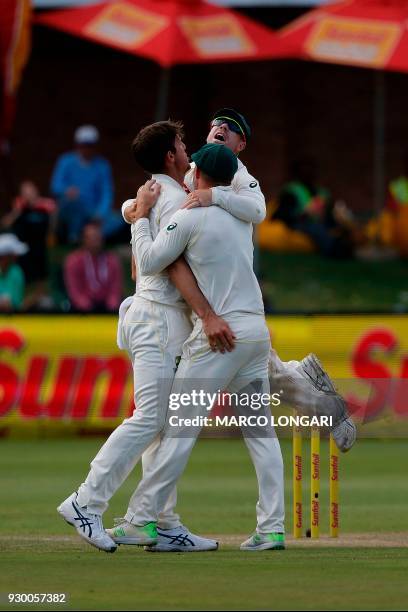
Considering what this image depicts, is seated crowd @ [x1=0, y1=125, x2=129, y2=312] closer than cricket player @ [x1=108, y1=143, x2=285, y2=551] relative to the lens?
No

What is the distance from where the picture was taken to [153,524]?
28.0 ft

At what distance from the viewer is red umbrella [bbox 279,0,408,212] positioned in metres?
19.3

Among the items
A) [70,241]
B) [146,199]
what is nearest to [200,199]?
[146,199]

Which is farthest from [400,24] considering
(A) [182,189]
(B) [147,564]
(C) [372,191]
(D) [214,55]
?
(B) [147,564]

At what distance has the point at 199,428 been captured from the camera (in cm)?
854

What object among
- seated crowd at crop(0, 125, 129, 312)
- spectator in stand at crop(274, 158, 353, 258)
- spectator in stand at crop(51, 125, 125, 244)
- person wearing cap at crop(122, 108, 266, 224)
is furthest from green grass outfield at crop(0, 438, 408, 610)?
spectator in stand at crop(274, 158, 353, 258)

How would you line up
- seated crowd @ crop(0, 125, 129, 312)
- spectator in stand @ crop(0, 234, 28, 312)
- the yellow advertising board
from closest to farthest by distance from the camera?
1. the yellow advertising board
2. spectator in stand @ crop(0, 234, 28, 312)
3. seated crowd @ crop(0, 125, 129, 312)

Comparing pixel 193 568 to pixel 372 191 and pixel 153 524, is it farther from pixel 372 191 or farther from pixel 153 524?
pixel 372 191

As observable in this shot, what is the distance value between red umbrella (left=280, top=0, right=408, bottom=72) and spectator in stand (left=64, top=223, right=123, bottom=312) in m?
3.68

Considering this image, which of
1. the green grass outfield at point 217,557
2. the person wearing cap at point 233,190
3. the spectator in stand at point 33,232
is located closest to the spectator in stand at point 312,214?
the spectator in stand at point 33,232

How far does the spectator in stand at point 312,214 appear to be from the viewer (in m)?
20.5

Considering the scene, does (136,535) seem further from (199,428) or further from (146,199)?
(146,199)

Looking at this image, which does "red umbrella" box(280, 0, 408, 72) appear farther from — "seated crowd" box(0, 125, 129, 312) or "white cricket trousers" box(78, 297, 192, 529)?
"white cricket trousers" box(78, 297, 192, 529)

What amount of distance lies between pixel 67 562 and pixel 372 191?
18637 mm
